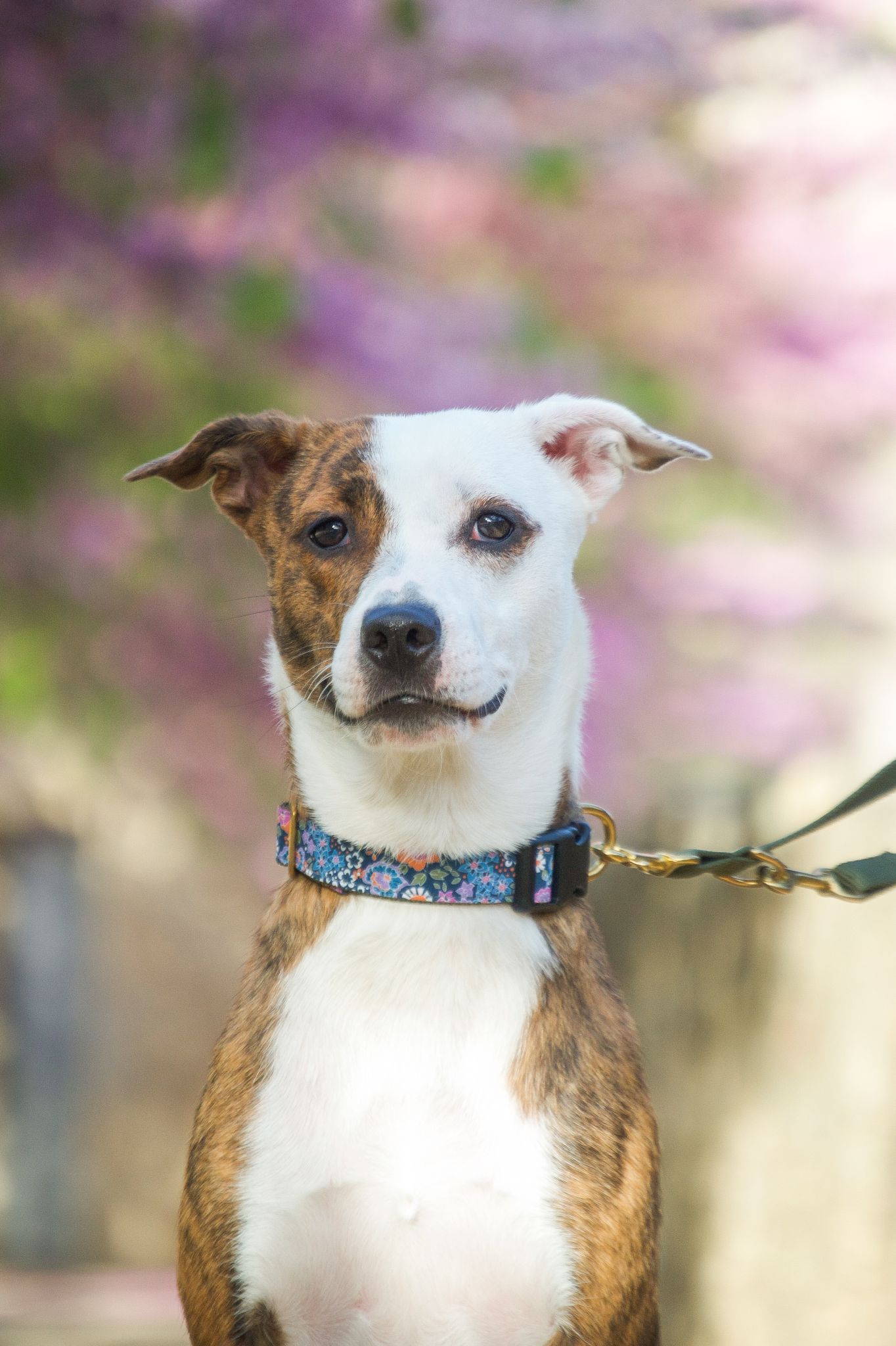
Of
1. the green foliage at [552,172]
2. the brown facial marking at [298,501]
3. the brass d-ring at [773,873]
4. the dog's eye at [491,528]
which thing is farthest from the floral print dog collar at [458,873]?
the green foliage at [552,172]

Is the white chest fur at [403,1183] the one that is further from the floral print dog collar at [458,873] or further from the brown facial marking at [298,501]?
the brown facial marking at [298,501]

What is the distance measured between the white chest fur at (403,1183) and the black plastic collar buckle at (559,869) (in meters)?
0.16

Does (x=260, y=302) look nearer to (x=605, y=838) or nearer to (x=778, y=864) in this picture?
(x=605, y=838)

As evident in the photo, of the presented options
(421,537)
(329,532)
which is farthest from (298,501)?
(421,537)

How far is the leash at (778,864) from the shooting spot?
Result: 2340mm

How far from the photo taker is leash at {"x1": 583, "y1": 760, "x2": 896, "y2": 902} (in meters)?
2.34

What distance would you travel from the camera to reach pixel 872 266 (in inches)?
197

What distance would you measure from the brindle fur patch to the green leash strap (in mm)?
302

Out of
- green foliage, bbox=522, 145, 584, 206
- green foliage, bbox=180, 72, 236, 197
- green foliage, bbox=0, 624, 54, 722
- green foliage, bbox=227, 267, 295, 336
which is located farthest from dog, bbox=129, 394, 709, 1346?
green foliage, bbox=522, 145, 584, 206

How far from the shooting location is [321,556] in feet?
7.52

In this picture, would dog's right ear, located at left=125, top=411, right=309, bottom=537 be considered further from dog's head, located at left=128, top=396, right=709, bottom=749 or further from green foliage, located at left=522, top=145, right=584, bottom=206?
green foliage, located at left=522, top=145, right=584, bottom=206

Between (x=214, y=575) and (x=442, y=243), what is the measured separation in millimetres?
1499

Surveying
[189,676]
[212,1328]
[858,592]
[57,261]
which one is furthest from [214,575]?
[212,1328]

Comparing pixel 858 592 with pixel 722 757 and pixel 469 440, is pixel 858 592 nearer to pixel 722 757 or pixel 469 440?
pixel 722 757
